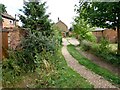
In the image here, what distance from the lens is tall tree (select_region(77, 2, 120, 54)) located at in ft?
42.8

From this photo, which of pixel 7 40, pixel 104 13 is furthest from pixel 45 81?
pixel 104 13

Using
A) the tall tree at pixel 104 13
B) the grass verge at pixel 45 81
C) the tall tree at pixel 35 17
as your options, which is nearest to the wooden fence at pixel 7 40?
the grass verge at pixel 45 81

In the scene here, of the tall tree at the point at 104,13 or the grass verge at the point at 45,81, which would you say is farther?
the tall tree at the point at 104,13

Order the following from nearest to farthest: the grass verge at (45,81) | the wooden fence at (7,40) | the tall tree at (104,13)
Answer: the grass verge at (45,81) < the wooden fence at (7,40) < the tall tree at (104,13)

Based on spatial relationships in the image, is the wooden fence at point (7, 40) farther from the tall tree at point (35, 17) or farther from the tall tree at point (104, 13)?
the tall tree at point (35, 17)

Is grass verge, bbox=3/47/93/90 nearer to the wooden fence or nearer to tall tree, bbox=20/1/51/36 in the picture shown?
the wooden fence

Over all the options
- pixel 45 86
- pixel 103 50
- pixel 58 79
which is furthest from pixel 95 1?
pixel 45 86

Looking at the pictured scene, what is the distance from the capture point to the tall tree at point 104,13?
13.1m

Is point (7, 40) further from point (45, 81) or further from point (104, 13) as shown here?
point (104, 13)

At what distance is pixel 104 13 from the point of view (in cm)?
1452

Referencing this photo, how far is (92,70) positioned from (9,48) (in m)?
4.56

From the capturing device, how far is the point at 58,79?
8.56 metres

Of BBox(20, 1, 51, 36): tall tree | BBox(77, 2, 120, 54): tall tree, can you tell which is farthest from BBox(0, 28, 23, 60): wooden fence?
BBox(20, 1, 51, 36): tall tree

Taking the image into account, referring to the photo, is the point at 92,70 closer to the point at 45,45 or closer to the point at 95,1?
the point at 45,45
